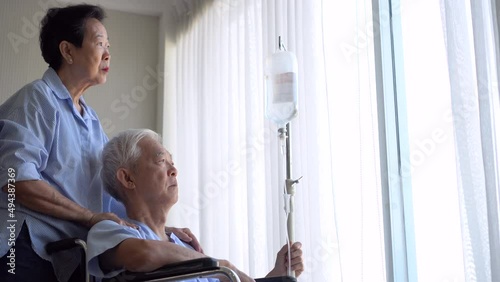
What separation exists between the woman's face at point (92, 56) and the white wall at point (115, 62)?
1.94 m

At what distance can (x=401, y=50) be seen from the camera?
210cm

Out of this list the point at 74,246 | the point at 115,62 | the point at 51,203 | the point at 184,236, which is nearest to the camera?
the point at 74,246

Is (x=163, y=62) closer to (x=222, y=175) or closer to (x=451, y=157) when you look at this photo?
(x=222, y=175)

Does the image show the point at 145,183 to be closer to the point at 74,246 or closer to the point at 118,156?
the point at 118,156

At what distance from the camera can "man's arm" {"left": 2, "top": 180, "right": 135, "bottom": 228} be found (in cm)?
175

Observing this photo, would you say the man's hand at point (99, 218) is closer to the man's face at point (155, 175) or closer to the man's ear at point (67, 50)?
the man's face at point (155, 175)

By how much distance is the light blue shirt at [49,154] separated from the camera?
5.74ft

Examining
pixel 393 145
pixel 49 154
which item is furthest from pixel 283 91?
pixel 49 154

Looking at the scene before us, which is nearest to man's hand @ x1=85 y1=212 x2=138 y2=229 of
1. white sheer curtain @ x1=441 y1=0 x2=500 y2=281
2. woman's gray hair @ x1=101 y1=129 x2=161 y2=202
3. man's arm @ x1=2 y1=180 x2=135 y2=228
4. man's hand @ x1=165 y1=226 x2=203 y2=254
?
man's arm @ x1=2 y1=180 x2=135 y2=228

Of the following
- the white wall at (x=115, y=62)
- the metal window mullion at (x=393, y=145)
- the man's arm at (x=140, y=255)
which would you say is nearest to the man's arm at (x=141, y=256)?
the man's arm at (x=140, y=255)

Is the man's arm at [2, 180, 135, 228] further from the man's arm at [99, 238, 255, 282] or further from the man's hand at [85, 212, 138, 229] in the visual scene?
the man's arm at [99, 238, 255, 282]

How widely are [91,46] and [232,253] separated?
1433 millimetres

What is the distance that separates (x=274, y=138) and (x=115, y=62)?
1.70 metres

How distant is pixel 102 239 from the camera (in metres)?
1.70
